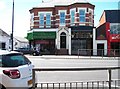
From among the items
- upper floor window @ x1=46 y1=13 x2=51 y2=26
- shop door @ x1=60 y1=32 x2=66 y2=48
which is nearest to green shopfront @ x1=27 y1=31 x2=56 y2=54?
shop door @ x1=60 y1=32 x2=66 y2=48

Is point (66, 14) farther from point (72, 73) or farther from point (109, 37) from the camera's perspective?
point (72, 73)

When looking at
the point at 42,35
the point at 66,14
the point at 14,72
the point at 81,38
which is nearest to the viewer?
the point at 14,72

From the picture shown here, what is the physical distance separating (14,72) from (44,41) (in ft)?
125

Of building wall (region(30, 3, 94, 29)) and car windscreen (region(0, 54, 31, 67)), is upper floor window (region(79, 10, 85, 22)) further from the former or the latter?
car windscreen (region(0, 54, 31, 67))

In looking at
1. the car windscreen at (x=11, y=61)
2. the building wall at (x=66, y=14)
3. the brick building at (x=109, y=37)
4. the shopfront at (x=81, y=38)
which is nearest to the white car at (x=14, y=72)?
the car windscreen at (x=11, y=61)

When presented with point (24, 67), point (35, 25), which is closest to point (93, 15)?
point (35, 25)

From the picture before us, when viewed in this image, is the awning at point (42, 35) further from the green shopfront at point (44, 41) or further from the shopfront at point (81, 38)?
the shopfront at point (81, 38)

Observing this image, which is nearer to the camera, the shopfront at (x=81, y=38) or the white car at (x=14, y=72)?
the white car at (x=14, y=72)

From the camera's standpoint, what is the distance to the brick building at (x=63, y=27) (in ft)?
140

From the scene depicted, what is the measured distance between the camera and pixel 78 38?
42562 mm

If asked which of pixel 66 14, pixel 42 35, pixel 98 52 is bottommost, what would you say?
pixel 98 52

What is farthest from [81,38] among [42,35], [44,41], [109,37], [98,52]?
[42,35]

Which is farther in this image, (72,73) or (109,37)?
(109,37)

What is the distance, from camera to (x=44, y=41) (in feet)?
147
